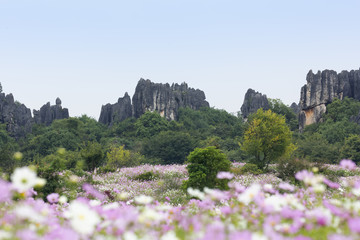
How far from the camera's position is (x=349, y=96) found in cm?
6312

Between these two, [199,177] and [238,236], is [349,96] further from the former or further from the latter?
[238,236]

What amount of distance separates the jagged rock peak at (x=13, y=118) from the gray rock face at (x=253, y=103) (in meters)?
49.9

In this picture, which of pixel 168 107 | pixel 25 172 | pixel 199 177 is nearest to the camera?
pixel 25 172

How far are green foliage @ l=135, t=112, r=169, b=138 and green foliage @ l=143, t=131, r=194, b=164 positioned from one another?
36.7ft

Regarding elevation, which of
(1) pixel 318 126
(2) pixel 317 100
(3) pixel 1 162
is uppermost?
(2) pixel 317 100

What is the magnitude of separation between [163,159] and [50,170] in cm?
3032

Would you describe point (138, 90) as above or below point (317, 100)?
above

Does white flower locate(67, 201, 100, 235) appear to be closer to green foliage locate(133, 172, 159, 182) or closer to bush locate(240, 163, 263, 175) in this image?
green foliage locate(133, 172, 159, 182)

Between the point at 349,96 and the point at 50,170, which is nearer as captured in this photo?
the point at 50,170

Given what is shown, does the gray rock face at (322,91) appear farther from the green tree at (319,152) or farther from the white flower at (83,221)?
the white flower at (83,221)

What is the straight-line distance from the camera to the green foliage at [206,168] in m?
14.1

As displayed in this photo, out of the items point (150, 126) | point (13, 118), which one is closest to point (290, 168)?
point (150, 126)

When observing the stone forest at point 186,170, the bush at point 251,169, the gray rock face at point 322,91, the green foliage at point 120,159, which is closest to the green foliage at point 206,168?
the stone forest at point 186,170

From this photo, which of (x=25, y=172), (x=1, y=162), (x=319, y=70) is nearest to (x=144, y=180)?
(x=1, y=162)
